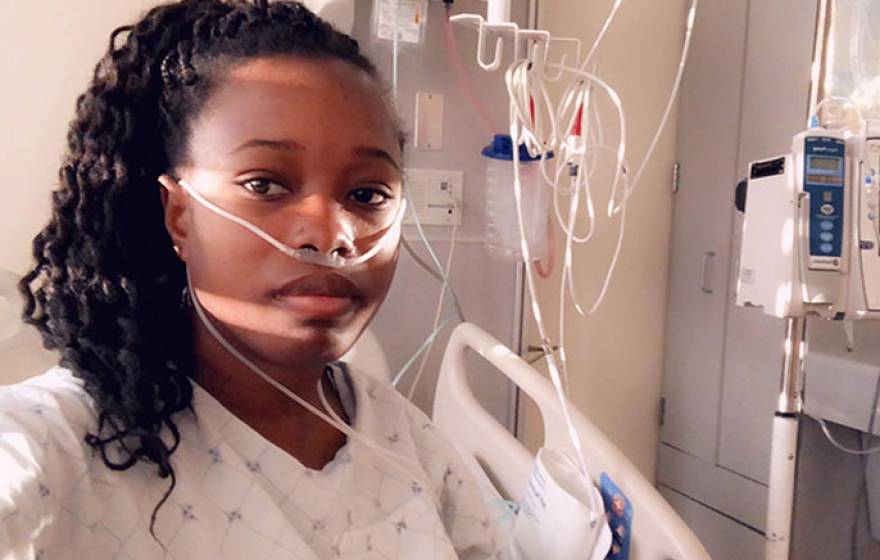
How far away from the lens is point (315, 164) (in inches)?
25.4

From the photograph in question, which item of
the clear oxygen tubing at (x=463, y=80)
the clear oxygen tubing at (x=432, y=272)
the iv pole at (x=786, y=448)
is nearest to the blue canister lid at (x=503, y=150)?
the clear oxygen tubing at (x=463, y=80)

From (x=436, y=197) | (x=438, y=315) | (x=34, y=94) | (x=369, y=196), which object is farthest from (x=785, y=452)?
(x=34, y=94)

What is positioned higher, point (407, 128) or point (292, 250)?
point (407, 128)

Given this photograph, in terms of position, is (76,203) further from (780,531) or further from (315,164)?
(780,531)

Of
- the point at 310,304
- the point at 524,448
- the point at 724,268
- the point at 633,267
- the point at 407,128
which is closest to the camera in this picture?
the point at 310,304

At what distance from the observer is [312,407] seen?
0.75 meters

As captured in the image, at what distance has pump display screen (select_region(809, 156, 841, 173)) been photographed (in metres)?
1.47

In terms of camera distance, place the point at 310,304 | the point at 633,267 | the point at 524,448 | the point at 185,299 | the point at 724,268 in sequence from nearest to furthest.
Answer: the point at 310,304 < the point at 185,299 < the point at 524,448 < the point at 724,268 < the point at 633,267

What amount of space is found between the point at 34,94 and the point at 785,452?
1847 millimetres

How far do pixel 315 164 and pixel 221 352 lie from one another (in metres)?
0.22

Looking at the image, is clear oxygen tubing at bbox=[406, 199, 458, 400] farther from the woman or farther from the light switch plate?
the woman

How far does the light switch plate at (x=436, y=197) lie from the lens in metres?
1.75

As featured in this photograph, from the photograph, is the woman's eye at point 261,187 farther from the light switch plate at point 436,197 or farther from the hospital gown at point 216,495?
the light switch plate at point 436,197

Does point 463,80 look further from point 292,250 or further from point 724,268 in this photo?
point 292,250
